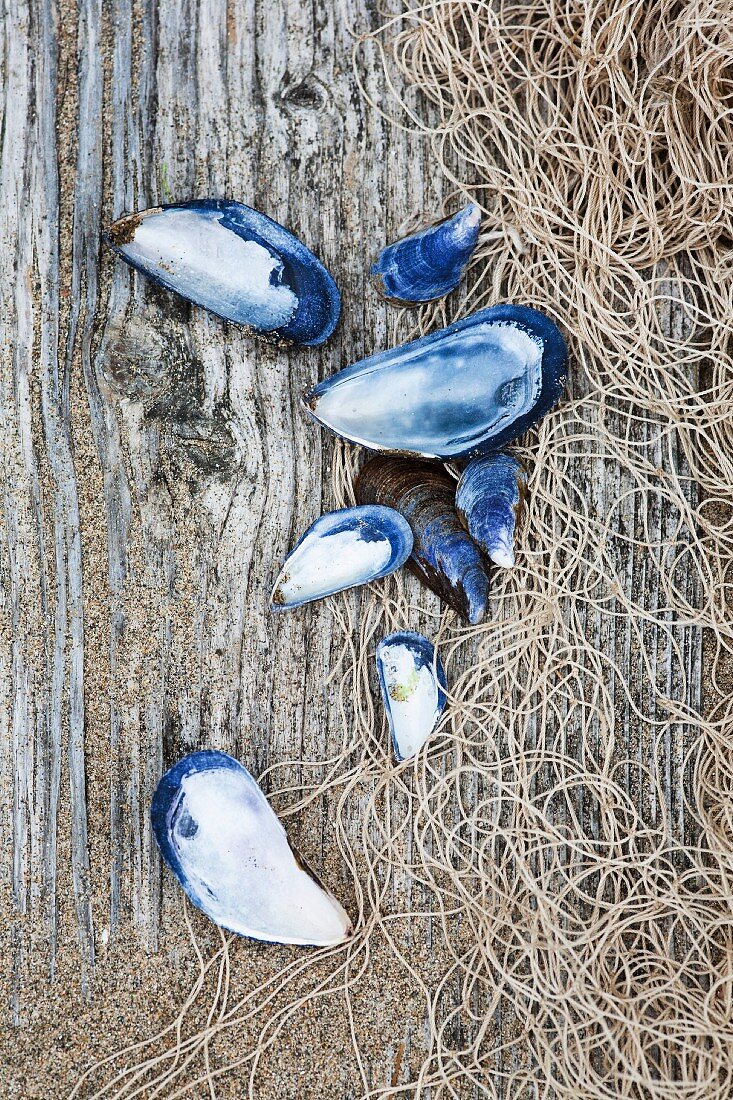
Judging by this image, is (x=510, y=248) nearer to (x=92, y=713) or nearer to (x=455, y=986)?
(x=92, y=713)

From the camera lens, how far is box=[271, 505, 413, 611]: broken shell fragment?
1.12 metres

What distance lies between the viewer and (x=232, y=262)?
1.11 m

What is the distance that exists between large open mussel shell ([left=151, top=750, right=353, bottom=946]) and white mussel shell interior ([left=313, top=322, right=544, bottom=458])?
581 millimetres

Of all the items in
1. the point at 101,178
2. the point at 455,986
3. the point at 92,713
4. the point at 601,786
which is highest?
the point at 101,178

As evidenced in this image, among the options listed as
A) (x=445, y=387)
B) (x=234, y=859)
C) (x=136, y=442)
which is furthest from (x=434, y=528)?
(x=234, y=859)

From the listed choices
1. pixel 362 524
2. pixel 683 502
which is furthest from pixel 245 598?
pixel 683 502

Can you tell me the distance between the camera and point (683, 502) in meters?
1.19

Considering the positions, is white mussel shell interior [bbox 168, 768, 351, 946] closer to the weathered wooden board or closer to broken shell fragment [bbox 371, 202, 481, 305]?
the weathered wooden board

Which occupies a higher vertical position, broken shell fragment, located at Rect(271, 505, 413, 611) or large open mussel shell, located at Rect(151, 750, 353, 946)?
broken shell fragment, located at Rect(271, 505, 413, 611)

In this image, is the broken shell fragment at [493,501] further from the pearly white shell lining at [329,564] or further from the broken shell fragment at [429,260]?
the broken shell fragment at [429,260]

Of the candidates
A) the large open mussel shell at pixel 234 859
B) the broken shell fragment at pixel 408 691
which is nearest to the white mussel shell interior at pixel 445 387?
the broken shell fragment at pixel 408 691

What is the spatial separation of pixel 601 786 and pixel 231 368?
0.91 metres

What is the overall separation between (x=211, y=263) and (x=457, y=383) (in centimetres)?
42

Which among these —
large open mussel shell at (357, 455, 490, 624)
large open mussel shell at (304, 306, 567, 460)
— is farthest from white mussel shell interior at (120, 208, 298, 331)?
large open mussel shell at (357, 455, 490, 624)
